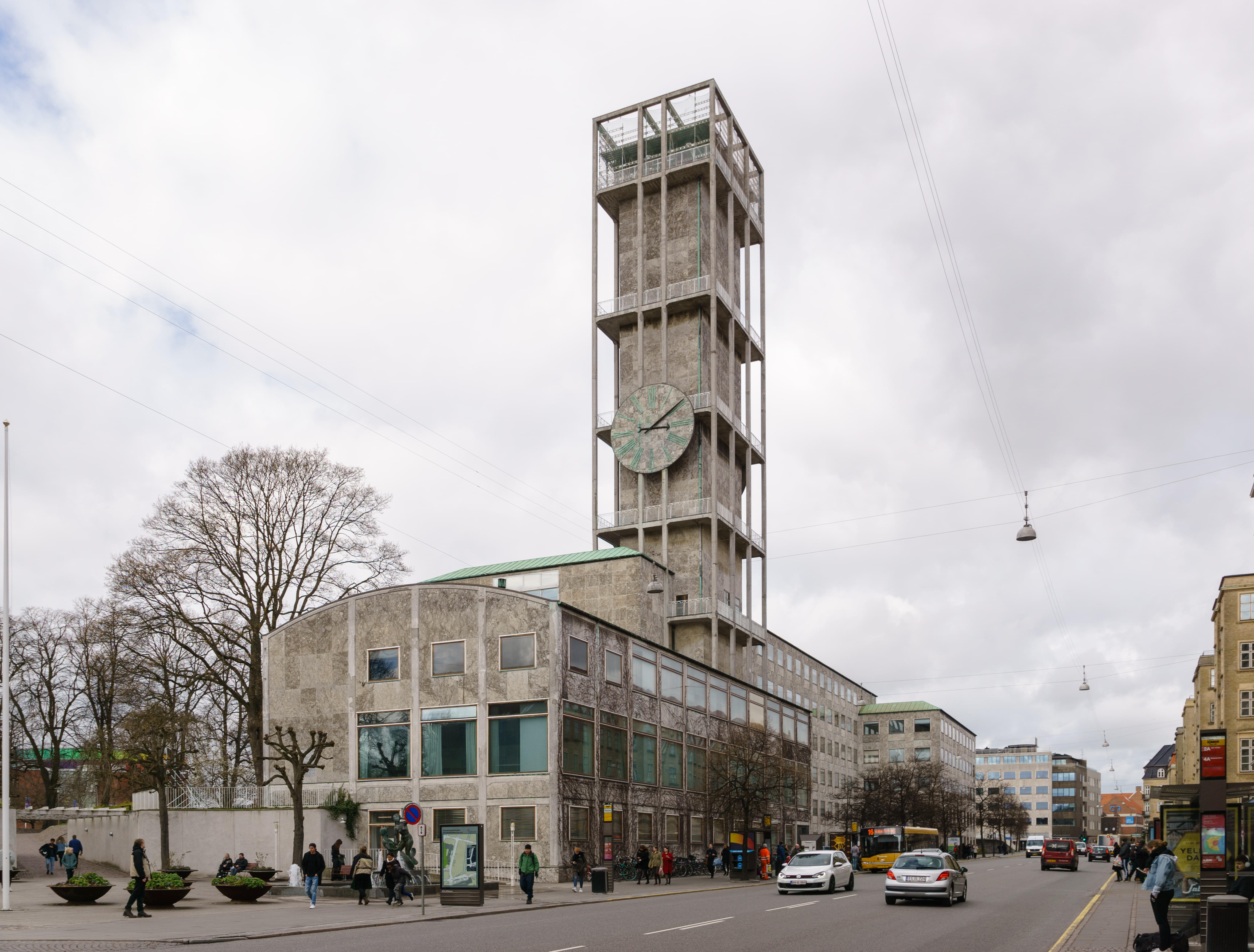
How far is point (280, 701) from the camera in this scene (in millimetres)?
49219

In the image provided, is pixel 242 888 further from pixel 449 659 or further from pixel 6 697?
pixel 449 659

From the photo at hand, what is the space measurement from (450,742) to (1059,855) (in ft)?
127

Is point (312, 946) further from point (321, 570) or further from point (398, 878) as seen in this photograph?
point (321, 570)

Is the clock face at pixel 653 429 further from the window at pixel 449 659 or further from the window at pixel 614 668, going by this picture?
the window at pixel 449 659

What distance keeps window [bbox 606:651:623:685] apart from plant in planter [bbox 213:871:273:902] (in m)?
19.0

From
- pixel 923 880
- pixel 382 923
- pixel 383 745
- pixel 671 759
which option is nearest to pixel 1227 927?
pixel 923 880

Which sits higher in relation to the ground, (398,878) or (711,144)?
(711,144)

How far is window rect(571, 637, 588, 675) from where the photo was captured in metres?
45.8

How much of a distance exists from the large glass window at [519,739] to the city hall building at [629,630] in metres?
0.08

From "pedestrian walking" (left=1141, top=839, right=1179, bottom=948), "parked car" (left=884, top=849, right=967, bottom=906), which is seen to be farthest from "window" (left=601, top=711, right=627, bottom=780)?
"pedestrian walking" (left=1141, top=839, right=1179, bottom=948)

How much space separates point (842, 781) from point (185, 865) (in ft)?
282

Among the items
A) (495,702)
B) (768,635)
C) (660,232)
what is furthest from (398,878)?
(768,635)

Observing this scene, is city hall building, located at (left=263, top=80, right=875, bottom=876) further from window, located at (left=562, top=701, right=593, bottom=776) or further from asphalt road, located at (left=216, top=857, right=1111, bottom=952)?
asphalt road, located at (left=216, top=857, right=1111, bottom=952)

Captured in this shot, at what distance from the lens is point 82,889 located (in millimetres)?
30000
